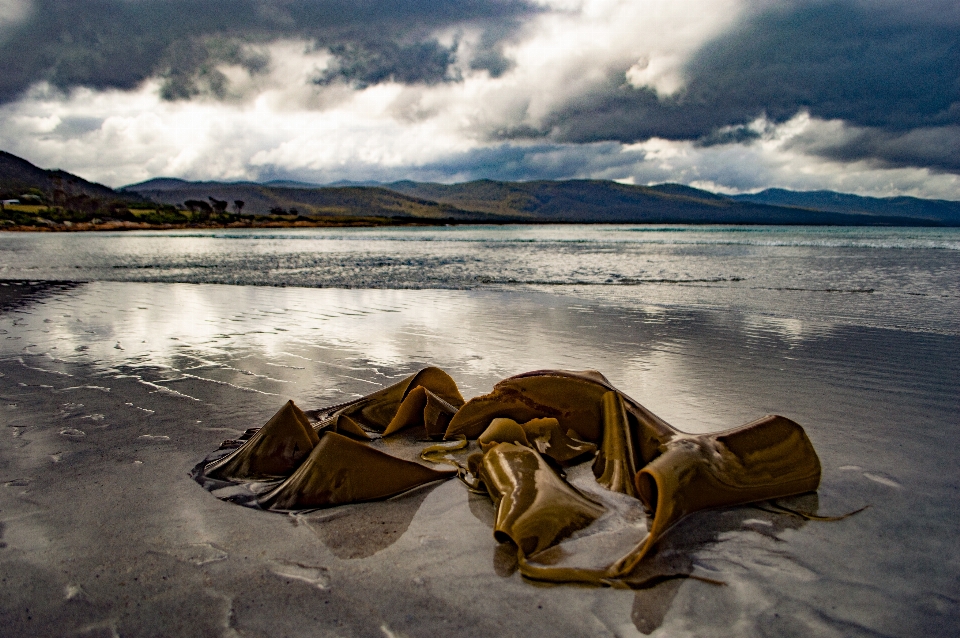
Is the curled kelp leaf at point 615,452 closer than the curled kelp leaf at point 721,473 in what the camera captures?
No

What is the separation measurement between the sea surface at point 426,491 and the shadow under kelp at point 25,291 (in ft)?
4.81

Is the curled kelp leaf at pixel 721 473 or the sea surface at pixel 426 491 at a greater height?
the curled kelp leaf at pixel 721 473

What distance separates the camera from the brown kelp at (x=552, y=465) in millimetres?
2686

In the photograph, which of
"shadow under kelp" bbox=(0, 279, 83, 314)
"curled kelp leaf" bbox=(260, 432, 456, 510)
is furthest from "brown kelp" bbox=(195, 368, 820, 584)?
"shadow under kelp" bbox=(0, 279, 83, 314)

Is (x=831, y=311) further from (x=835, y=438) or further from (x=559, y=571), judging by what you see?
(x=559, y=571)

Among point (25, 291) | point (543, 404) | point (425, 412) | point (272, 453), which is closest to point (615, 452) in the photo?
point (543, 404)

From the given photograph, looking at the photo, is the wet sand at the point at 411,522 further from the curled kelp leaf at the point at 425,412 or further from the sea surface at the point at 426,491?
the curled kelp leaf at the point at 425,412

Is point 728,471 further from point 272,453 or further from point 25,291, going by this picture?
point 25,291

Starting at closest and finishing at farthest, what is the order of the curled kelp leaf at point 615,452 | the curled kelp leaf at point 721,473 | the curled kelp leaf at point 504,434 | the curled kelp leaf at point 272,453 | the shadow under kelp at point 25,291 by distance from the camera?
the curled kelp leaf at point 721,473 < the curled kelp leaf at point 615,452 < the curled kelp leaf at point 272,453 < the curled kelp leaf at point 504,434 < the shadow under kelp at point 25,291

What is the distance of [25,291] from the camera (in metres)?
13.4

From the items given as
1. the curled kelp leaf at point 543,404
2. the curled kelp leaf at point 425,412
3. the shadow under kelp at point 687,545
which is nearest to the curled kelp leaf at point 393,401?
the curled kelp leaf at point 425,412

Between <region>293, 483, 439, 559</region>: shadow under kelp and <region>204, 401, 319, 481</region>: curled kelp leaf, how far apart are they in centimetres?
54

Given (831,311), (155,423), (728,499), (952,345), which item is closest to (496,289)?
(831,311)

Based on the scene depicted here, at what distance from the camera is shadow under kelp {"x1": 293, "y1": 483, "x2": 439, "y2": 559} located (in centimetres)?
270
